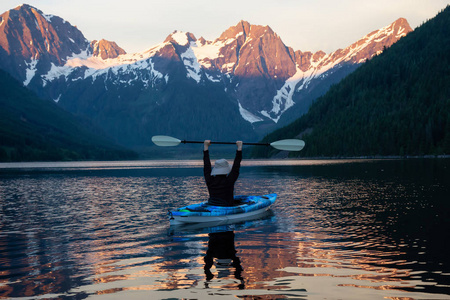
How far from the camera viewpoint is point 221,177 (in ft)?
107

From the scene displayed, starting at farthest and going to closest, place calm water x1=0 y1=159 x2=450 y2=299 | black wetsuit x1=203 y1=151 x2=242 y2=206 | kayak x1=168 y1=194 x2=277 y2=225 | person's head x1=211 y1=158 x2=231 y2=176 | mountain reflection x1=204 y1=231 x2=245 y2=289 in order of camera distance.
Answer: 1. black wetsuit x1=203 y1=151 x2=242 y2=206
2. kayak x1=168 y1=194 x2=277 y2=225
3. person's head x1=211 y1=158 x2=231 y2=176
4. mountain reflection x1=204 y1=231 x2=245 y2=289
5. calm water x1=0 y1=159 x2=450 y2=299

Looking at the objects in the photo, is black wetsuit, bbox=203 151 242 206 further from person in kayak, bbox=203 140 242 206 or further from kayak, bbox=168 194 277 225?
kayak, bbox=168 194 277 225

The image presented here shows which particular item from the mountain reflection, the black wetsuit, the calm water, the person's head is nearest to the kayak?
the black wetsuit

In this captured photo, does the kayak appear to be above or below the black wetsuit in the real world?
below


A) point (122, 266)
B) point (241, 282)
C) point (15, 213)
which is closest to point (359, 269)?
point (241, 282)

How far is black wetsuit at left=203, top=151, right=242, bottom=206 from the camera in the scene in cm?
3225

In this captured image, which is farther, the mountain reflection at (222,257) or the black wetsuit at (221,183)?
the black wetsuit at (221,183)

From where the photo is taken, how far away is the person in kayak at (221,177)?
32.0 meters

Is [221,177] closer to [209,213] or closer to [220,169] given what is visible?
[220,169]

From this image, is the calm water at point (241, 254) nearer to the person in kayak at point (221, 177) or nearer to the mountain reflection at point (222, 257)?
the mountain reflection at point (222, 257)

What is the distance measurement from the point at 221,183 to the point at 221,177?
544 millimetres

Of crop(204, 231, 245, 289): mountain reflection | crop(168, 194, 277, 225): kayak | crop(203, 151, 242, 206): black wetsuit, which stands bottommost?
crop(204, 231, 245, 289): mountain reflection

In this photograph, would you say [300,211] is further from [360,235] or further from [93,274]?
[93,274]

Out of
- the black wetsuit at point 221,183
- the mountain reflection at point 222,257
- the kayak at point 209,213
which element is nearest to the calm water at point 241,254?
the mountain reflection at point 222,257
